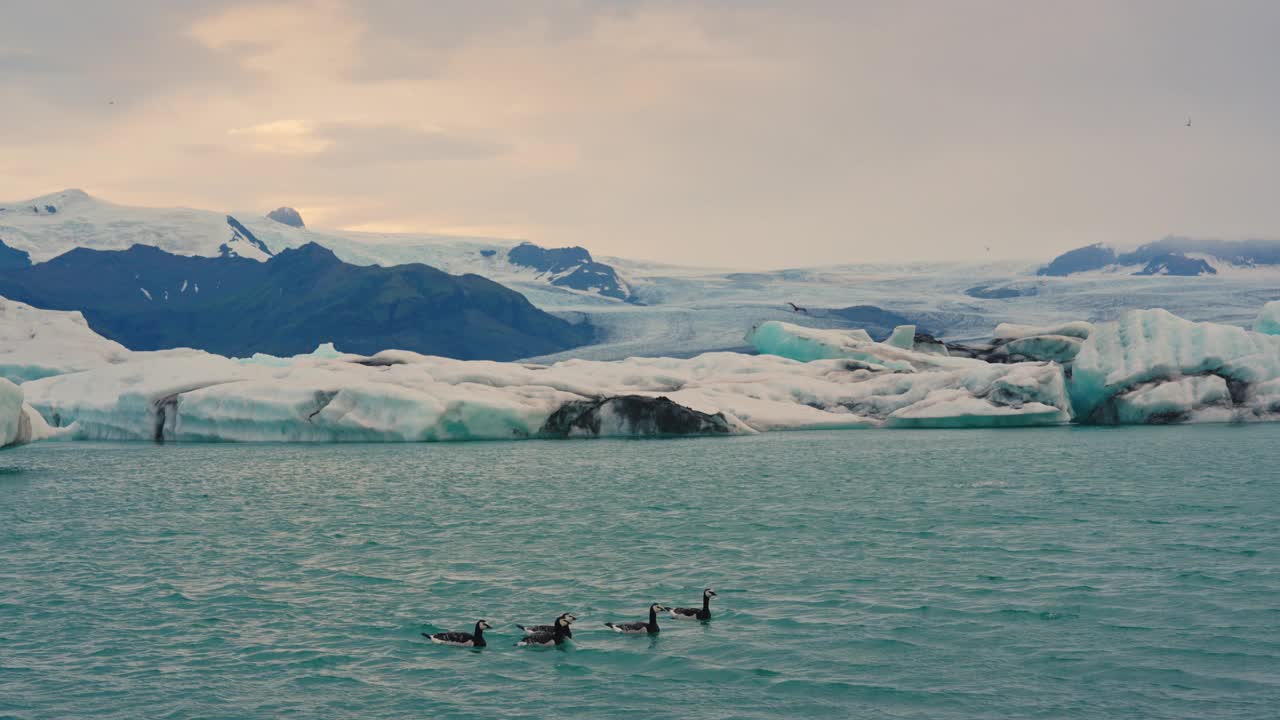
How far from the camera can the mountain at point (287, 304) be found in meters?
133

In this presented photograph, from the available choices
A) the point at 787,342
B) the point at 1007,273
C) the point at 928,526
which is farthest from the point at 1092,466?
the point at 1007,273

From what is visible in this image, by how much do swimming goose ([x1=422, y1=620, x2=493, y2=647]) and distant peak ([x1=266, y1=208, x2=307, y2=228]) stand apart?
181 metres

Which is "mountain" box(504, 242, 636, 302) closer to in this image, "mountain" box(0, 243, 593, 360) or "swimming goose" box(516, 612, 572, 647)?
"mountain" box(0, 243, 593, 360)

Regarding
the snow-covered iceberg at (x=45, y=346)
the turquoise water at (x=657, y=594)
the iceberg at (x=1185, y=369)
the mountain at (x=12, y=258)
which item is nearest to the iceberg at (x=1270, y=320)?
the iceberg at (x=1185, y=369)

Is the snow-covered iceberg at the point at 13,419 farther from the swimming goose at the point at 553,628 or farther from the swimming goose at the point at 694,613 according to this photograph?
the swimming goose at the point at 694,613

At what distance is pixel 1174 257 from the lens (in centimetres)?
17450

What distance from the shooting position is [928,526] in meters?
22.5

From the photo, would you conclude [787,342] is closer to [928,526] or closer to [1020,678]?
[928,526]

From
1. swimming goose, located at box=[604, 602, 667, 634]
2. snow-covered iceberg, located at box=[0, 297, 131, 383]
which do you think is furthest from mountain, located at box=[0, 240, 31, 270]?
swimming goose, located at box=[604, 602, 667, 634]

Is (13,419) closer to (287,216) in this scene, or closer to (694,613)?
(694,613)

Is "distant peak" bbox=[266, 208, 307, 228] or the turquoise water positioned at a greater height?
"distant peak" bbox=[266, 208, 307, 228]

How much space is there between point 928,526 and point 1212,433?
93.8 feet

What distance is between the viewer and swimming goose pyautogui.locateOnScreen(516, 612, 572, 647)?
1346 centimetres

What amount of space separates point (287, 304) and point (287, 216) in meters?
51.7
